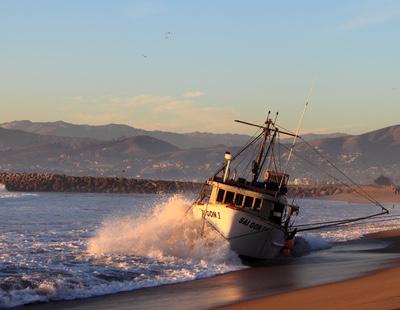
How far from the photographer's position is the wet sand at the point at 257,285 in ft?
57.8

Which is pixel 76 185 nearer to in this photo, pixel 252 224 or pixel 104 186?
pixel 104 186

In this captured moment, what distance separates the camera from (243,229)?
91.2ft

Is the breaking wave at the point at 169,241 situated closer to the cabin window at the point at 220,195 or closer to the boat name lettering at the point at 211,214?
the boat name lettering at the point at 211,214

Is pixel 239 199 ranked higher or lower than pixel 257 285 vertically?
higher

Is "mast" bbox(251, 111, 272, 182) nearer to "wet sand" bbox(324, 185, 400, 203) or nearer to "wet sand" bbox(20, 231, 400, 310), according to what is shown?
"wet sand" bbox(20, 231, 400, 310)

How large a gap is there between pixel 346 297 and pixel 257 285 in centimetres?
498

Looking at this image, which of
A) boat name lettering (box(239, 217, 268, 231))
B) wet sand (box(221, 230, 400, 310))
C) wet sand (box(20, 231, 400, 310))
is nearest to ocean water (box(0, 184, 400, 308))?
wet sand (box(20, 231, 400, 310))

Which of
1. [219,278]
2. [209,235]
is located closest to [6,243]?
[209,235]

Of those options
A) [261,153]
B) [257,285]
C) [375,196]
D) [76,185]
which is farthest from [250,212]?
[375,196]

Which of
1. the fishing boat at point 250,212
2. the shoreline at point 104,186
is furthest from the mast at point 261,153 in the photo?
the shoreline at point 104,186

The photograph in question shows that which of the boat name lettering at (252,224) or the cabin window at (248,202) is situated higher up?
the cabin window at (248,202)

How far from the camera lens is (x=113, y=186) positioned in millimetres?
110938

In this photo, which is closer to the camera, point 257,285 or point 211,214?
point 257,285

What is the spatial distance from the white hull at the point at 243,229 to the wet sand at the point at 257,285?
85 cm
